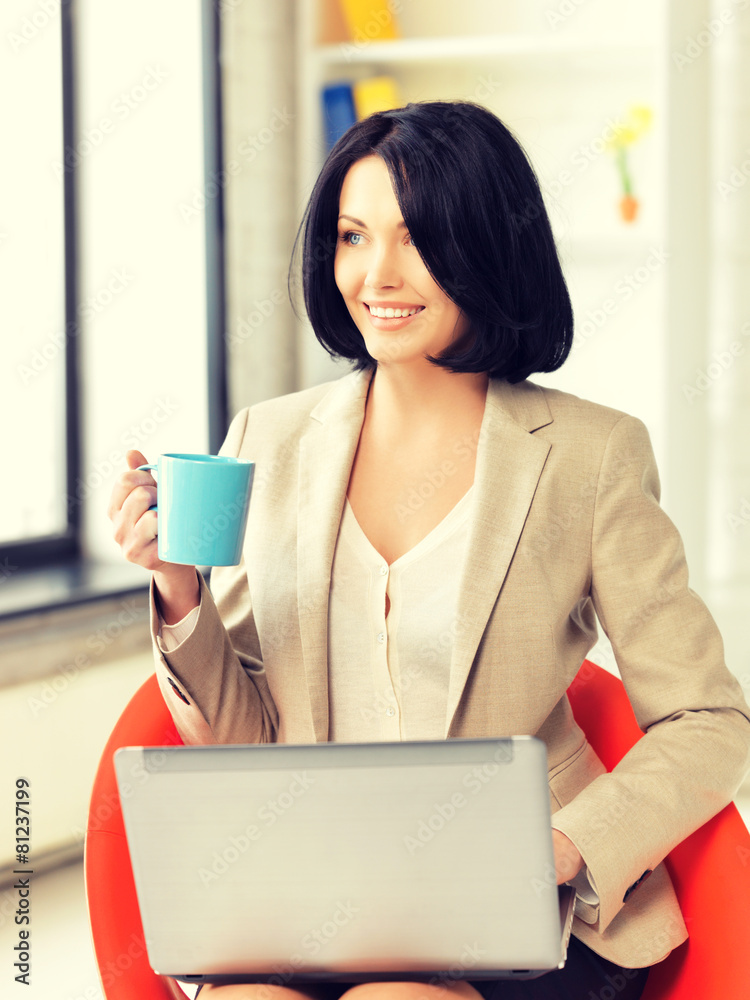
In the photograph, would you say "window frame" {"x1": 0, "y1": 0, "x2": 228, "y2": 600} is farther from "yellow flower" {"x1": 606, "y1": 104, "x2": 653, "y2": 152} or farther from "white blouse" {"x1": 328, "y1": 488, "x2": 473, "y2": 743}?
"white blouse" {"x1": 328, "y1": 488, "x2": 473, "y2": 743}

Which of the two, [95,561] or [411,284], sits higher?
[411,284]

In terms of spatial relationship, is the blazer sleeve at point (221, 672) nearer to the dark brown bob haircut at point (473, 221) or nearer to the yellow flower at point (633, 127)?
the dark brown bob haircut at point (473, 221)

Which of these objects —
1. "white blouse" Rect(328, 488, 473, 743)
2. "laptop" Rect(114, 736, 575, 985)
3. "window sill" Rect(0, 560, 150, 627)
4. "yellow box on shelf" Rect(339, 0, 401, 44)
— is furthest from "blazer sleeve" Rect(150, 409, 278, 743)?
"yellow box on shelf" Rect(339, 0, 401, 44)

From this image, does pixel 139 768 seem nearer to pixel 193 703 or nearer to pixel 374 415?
pixel 193 703

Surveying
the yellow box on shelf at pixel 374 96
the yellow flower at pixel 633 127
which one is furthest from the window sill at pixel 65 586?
the yellow flower at pixel 633 127

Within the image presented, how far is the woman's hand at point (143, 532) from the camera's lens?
3.47 ft

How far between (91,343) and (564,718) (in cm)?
183

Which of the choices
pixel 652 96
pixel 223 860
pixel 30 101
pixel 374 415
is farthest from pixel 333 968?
pixel 652 96

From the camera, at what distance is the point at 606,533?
1.16m

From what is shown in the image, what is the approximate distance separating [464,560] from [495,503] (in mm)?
81

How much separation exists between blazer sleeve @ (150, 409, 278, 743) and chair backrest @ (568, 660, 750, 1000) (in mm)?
520

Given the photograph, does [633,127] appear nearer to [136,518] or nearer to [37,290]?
[37,290]

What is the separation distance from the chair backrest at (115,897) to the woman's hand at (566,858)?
459 mm

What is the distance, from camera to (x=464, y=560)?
3.79ft
